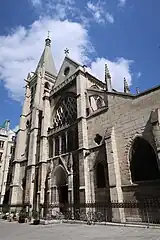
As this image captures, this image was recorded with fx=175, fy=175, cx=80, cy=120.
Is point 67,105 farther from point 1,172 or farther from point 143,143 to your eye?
point 1,172

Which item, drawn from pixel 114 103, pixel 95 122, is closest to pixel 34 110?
pixel 95 122

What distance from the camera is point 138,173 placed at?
12258 millimetres

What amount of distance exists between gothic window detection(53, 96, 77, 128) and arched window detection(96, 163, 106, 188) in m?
6.89

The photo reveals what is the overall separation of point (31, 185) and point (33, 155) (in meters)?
3.70

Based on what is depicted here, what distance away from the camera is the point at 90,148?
16.1m

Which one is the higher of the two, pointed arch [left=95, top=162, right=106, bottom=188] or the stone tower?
the stone tower

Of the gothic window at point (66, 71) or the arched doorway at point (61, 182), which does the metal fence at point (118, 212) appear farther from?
the gothic window at point (66, 71)

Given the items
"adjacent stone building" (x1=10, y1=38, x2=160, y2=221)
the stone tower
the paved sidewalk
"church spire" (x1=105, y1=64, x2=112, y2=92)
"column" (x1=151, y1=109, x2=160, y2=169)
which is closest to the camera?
the paved sidewalk

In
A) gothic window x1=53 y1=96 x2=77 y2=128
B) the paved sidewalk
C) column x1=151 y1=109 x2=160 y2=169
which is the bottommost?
the paved sidewalk

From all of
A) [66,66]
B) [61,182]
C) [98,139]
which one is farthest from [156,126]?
[66,66]

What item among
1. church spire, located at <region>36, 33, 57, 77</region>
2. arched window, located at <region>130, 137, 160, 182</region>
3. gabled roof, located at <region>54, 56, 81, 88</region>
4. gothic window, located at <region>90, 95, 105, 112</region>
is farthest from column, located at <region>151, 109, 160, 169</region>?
church spire, located at <region>36, 33, 57, 77</region>

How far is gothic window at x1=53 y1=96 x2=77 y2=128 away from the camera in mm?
20719

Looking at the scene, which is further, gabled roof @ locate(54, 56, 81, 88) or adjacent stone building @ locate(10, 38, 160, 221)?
gabled roof @ locate(54, 56, 81, 88)

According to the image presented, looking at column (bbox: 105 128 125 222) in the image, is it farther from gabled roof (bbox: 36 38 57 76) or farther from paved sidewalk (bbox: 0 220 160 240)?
gabled roof (bbox: 36 38 57 76)
